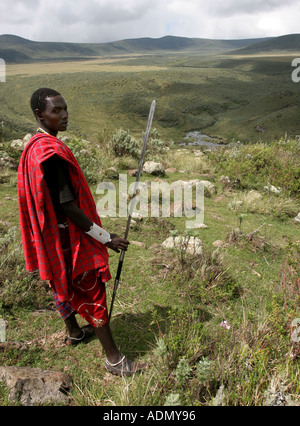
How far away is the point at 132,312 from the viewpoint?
3012 millimetres

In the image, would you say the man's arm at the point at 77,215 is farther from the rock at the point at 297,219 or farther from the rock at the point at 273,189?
the rock at the point at 273,189

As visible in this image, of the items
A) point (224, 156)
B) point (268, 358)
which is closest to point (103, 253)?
point (268, 358)

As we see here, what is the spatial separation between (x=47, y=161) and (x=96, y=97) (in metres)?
32.3

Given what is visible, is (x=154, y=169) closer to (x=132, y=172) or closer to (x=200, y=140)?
(x=132, y=172)

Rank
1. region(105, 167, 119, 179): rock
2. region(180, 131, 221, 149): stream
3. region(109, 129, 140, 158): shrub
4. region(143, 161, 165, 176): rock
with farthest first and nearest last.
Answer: region(180, 131, 221, 149): stream → region(109, 129, 140, 158): shrub → region(143, 161, 165, 176): rock → region(105, 167, 119, 179): rock

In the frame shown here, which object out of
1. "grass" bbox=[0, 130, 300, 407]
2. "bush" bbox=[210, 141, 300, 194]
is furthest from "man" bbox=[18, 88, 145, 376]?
"bush" bbox=[210, 141, 300, 194]

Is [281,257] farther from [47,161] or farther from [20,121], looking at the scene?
[20,121]

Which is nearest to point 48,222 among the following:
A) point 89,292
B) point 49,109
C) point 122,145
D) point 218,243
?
point 89,292

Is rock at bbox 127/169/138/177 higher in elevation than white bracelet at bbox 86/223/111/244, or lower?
lower

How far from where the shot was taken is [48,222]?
1.94 m

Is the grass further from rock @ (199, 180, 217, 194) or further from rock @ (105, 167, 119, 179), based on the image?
rock @ (105, 167, 119, 179)

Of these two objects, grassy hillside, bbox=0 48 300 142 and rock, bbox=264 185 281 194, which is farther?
grassy hillside, bbox=0 48 300 142

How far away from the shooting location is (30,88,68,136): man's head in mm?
1916

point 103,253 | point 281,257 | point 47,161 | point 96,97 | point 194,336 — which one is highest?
point 96,97
